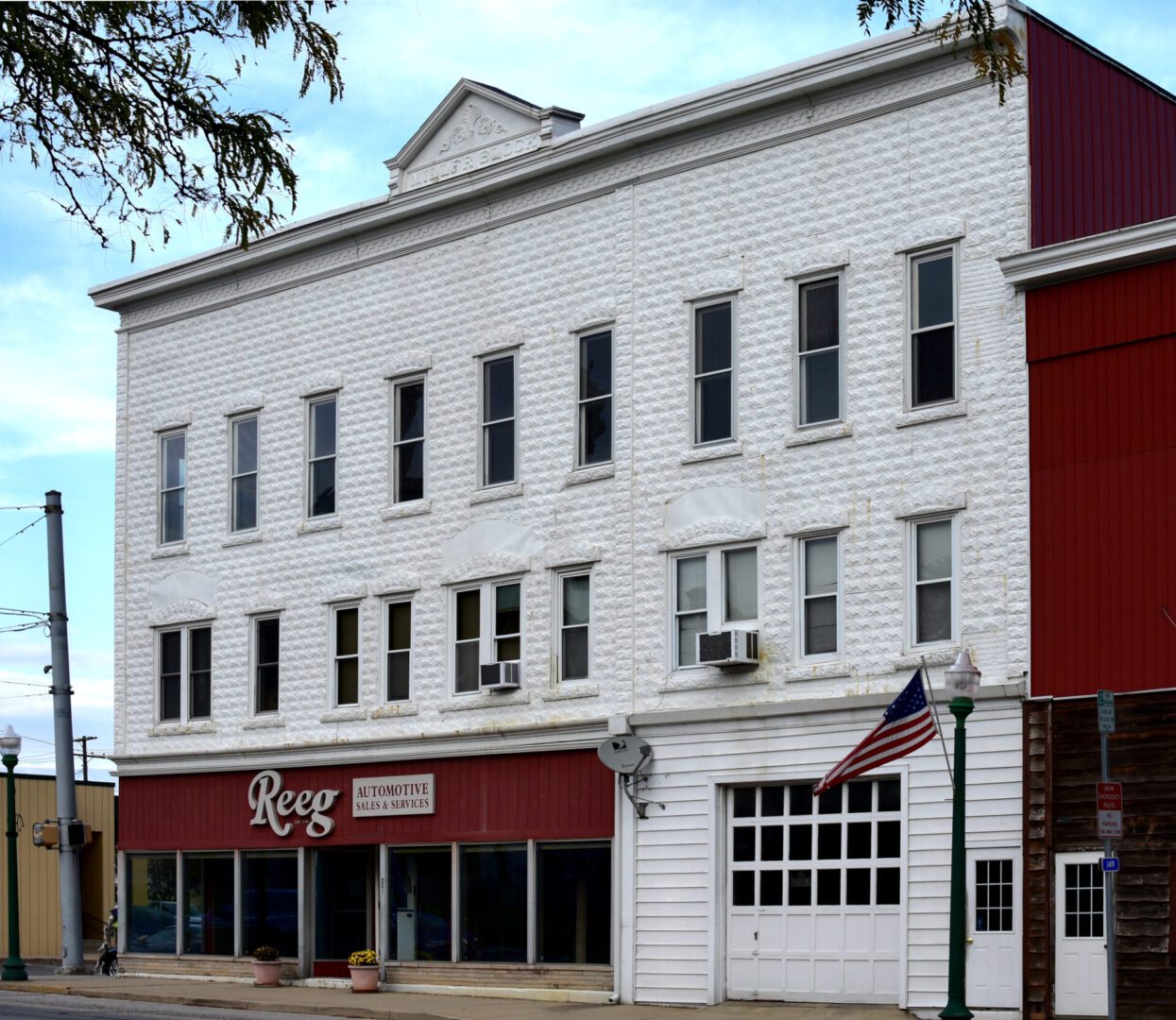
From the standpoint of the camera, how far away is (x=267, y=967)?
110 ft

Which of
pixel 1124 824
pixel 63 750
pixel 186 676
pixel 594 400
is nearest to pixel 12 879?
pixel 63 750

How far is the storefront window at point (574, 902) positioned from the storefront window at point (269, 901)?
5794mm

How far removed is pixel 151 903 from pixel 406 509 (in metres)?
9.76

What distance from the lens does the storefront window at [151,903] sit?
121 feet

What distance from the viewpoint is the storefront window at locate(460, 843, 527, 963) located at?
101 feet

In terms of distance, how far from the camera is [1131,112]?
92.9 ft

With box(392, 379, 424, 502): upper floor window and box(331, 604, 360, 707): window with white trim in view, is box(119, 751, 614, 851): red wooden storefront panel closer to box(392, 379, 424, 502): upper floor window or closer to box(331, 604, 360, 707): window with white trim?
box(331, 604, 360, 707): window with white trim

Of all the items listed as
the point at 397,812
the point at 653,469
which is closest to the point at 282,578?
the point at 397,812

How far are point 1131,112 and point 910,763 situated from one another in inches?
384

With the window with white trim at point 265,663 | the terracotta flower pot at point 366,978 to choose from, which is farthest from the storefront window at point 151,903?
the terracotta flower pot at point 366,978

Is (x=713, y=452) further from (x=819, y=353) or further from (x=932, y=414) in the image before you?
(x=932, y=414)

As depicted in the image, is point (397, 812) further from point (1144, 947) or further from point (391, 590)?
point (1144, 947)

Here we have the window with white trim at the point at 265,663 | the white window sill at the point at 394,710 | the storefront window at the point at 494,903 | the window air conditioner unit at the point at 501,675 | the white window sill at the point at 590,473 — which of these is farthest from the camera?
the window with white trim at the point at 265,663

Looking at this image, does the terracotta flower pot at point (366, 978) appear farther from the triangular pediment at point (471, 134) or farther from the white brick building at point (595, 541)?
the triangular pediment at point (471, 134)
